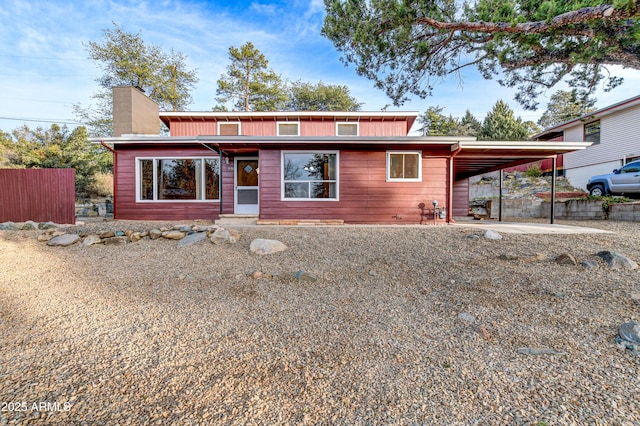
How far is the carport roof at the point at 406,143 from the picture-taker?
7.33 metres

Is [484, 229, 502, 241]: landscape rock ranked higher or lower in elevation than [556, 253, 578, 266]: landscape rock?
higher

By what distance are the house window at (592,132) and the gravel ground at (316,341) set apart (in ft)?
52.1

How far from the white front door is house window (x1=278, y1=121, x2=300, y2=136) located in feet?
9.50

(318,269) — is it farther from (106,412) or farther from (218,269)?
(106,412)

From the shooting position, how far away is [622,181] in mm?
10672

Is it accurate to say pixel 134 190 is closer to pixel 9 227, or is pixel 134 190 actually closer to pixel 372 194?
pixel 9 227

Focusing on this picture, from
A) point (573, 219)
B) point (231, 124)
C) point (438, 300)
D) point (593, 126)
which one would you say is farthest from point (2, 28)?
point (593, 126)

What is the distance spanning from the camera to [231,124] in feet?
36.3

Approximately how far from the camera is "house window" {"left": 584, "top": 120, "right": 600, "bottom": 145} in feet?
49.3

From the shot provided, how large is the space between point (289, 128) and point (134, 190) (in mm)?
5846

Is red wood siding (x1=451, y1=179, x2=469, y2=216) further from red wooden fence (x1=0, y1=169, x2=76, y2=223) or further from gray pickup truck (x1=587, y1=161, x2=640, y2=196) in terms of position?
red wooden fence (x1=0, y1=169, x2=76, y2=223)

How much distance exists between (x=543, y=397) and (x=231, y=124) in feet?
38.0

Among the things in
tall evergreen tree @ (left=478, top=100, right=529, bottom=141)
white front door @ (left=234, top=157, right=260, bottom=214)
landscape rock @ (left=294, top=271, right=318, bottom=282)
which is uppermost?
tall evergreen tree @ (left=478, top=100, right=529, bottom=141)

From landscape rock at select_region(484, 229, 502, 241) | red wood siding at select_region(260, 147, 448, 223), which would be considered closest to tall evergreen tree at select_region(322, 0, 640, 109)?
red wood siding at select_region(260, 147, 448, 223)
